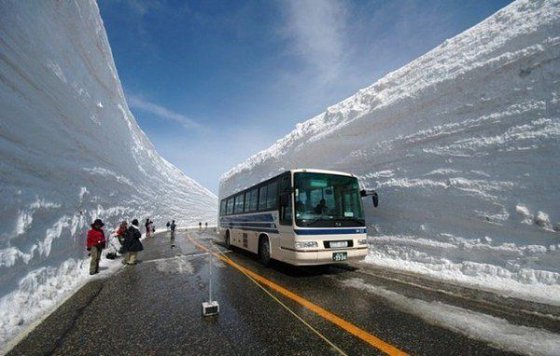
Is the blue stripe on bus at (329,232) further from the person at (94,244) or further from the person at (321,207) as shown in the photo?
the person at (94,244)

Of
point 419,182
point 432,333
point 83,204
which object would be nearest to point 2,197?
point 83,204

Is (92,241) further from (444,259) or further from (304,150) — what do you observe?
(304,150)

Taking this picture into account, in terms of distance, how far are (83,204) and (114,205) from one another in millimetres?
8059

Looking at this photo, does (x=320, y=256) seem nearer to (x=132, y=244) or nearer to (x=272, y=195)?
(x=272, y=195)

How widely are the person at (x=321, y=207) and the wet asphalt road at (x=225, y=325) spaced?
1.74 meters

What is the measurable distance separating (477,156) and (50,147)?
14.0m

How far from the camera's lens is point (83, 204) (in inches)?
454

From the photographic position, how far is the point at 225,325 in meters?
4.41

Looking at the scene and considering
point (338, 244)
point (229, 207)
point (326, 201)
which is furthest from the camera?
point (229, 207)

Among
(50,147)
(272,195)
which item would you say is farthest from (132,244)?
(272,195)

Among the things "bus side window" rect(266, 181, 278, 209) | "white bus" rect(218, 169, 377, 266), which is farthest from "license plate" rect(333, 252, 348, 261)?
"bus side window" rect(266, 181, 278, 209)

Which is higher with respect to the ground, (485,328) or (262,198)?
(262,198)

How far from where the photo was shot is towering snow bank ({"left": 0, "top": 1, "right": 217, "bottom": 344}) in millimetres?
5852

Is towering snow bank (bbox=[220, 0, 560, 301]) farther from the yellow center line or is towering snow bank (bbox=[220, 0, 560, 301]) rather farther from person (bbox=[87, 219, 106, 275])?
person (bbox=[87, 219, 106, 275])
